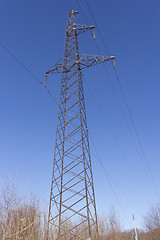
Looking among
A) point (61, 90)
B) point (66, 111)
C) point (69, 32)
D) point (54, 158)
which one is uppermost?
point (69, 32)

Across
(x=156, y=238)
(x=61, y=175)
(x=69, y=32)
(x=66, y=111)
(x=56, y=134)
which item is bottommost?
(x=156, y=238)

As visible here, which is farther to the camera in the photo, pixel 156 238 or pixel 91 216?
pixel 156 238

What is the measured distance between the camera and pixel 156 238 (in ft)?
126

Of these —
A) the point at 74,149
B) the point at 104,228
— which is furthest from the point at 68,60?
the point at 104,228

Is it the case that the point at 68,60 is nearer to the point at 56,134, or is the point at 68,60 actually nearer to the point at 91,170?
the point at 56,134

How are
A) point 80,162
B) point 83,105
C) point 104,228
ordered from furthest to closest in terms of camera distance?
point 104,228 → point 83,105 → point 80,162

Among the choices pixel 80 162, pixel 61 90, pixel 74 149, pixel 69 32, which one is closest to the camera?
pixel 80 162

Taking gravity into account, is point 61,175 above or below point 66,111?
below

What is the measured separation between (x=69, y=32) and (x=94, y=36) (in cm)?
174

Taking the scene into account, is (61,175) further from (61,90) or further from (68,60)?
(68,60)

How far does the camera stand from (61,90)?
12055 millimetres

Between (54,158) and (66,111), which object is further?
(66,111)

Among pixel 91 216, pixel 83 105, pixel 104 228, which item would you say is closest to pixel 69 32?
pixel 83 105

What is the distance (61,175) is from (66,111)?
358cm
